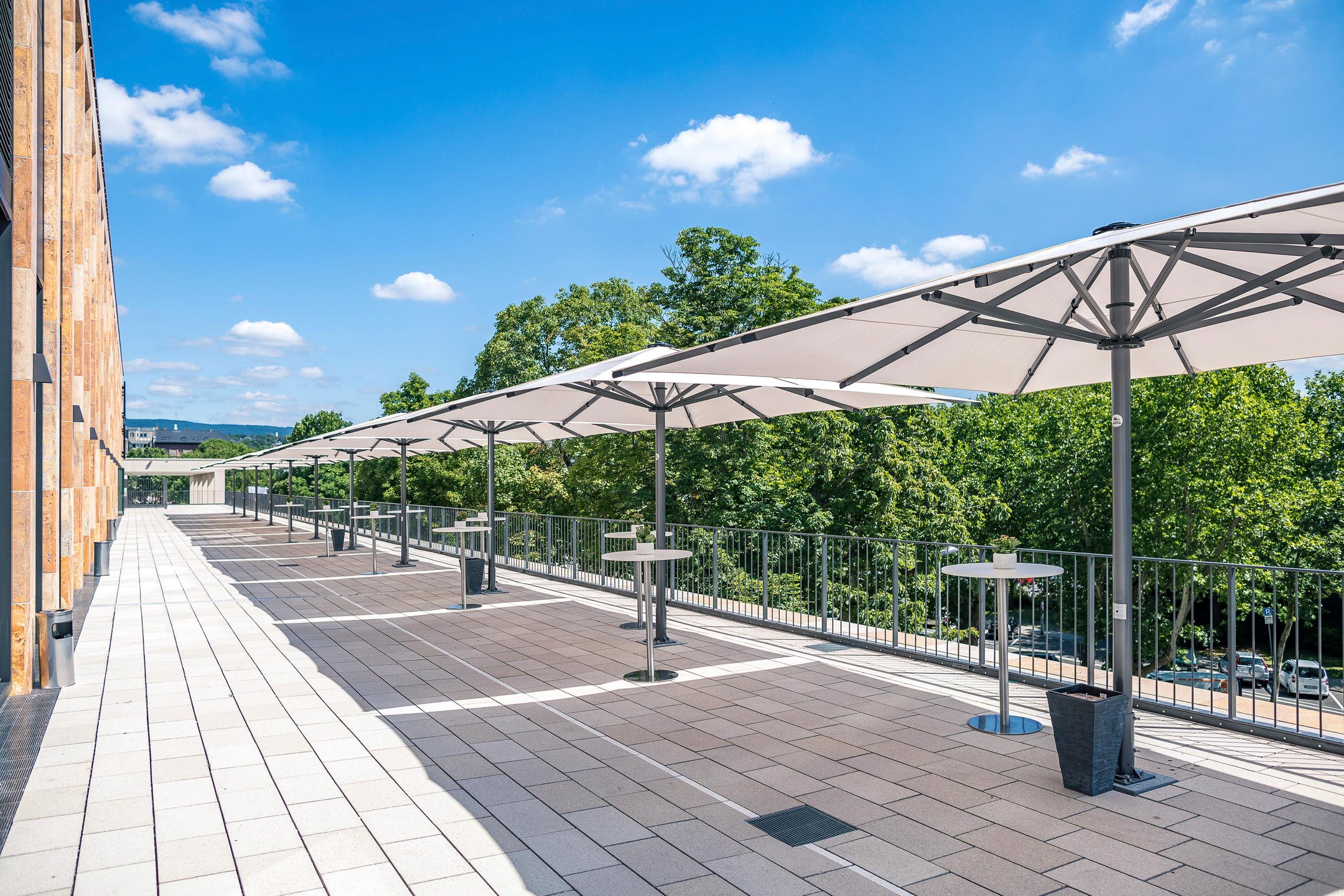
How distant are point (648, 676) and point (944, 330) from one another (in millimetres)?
3754

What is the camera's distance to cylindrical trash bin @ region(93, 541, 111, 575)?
51.1 feet

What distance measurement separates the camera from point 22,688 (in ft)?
21.9

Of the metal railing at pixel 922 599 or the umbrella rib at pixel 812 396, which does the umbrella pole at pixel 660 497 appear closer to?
the metal railing at pixel 922 599

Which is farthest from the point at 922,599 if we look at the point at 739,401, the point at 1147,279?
the point at 1147,279

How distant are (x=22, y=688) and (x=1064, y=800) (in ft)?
24.7

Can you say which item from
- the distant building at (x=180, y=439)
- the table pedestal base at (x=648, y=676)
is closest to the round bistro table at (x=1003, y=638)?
the table pedestal base at (x=648, y=676)

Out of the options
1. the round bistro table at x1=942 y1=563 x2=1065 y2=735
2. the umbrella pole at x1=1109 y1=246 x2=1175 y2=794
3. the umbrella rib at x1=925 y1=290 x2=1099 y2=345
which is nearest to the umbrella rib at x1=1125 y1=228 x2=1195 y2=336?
the umbrella pole at x1=1109 y1=246 x2=1175 y2=794

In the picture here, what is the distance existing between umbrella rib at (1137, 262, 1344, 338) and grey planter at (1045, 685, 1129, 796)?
188cm

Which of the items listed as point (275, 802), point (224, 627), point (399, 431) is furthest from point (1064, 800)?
point (399, 431)

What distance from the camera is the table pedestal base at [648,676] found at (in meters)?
7.00

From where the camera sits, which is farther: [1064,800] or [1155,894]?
[1064,800]

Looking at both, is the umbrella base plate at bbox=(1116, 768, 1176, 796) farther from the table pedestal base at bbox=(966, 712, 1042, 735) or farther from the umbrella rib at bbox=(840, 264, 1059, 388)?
the umbrella rib at bbox=(840, 264, 1059, 388)

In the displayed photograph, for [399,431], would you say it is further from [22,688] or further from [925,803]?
[925,803]

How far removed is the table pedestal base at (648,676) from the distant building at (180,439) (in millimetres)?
161093
